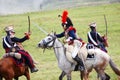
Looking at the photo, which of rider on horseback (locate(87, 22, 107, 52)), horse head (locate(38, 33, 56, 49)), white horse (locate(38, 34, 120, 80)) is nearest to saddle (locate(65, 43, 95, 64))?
white horse (locate(38, 34, 120, 80))

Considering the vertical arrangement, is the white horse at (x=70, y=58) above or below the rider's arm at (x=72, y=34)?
below

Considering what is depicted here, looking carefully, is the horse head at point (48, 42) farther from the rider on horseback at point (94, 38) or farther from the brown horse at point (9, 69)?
the rider on horseback at point (94, 38)

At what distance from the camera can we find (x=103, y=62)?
19125 millimetres

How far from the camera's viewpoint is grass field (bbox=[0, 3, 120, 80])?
24984 millimetres

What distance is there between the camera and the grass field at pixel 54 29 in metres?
25.0

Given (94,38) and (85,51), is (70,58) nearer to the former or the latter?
(85,51)

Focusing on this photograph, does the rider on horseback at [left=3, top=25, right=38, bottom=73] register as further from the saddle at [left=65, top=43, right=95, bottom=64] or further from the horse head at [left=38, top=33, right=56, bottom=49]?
the saddle at [left=65, top=43, right=95, bottom=64]

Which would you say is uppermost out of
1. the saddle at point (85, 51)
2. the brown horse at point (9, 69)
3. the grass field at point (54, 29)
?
the saddle at point (85, 51)

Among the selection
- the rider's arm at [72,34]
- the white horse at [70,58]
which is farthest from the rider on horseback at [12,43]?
the rider's arm at [72,34]

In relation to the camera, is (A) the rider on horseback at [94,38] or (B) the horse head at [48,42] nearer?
(B) the horse head at [48,42]

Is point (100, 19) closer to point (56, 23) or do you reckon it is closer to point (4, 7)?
point (56, 23)

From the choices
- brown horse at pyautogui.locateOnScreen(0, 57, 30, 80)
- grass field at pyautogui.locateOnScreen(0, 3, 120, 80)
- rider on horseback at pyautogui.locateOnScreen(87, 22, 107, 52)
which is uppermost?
rider on horseback at pyautogui.locateOnScreen(87, 22, 107, 52)

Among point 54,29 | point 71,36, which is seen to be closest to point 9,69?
point 71,36

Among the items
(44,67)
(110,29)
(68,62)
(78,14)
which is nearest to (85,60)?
(68,62)
